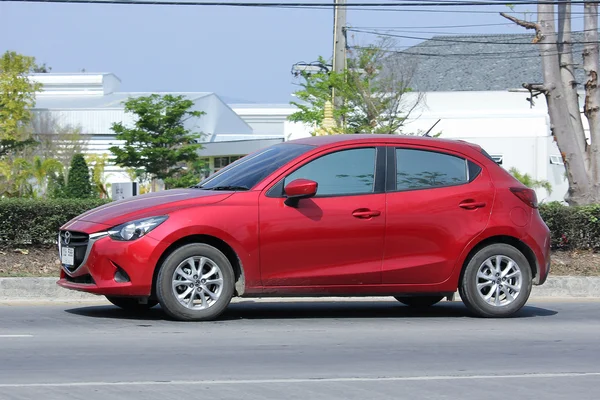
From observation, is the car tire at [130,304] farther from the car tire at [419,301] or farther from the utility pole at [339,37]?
the utility pole at [339,37]

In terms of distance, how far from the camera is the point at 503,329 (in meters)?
9.49

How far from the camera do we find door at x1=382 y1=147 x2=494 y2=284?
9.78 m

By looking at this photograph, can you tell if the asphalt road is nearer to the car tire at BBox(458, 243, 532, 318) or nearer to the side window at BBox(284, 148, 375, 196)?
the car tire at BBox(458, 243, 532, 318)

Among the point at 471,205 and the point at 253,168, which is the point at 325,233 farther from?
the point at 471,205

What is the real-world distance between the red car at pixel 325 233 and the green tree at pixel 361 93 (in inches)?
674

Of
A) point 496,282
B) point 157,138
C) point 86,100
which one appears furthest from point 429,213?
point 86,100

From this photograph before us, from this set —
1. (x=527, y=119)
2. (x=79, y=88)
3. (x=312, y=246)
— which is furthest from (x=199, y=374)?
(x=79, y=88)

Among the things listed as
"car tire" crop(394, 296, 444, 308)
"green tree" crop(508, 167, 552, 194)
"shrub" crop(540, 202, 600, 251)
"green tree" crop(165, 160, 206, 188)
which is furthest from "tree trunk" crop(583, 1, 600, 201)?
"green tree" crop(508, 167, 552, 194)

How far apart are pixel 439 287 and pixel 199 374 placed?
3639mm

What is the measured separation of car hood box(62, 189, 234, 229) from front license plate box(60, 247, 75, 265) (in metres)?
0.22

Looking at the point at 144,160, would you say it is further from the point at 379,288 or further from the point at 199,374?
the point at 199,374

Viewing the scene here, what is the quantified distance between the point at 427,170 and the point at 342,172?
91 centimetres

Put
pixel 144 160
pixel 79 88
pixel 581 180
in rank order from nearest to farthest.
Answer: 1. pixel 581 180
2. pixel 144 160
3. pixel 79 88

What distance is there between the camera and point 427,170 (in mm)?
10094
